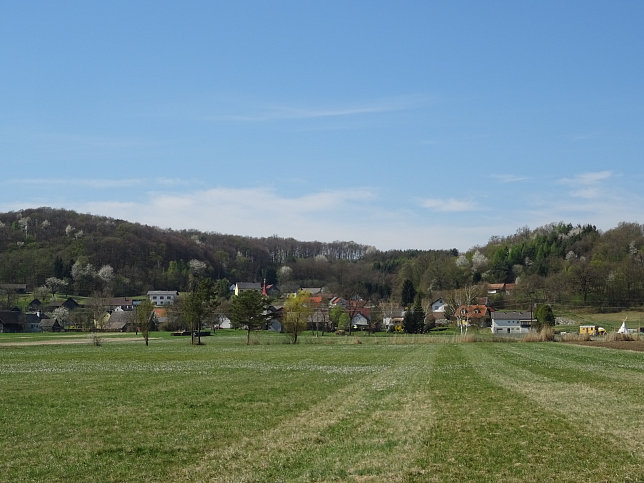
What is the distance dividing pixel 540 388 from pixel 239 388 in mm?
10921

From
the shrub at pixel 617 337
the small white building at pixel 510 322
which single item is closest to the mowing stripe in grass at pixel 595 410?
the shrub at pixel 617 337

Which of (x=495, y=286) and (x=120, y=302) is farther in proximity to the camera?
(x=120, y=302)

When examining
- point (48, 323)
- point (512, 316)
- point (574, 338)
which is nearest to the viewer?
point (574, 338)

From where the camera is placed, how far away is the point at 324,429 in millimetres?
14828

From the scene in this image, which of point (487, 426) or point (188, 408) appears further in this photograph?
point (188, 408)

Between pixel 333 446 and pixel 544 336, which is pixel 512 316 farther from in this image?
pixel 333 446

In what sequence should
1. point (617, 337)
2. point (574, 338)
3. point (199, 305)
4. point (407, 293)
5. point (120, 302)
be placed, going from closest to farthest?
1. point (617, 337)
2. point (574, 338)
3. point (199, 305)
4. point (407, 293)
5. point (120, 302)

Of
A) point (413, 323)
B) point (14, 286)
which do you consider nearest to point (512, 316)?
point (413, 323)

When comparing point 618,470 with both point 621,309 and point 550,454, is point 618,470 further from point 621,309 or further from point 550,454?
point 621,309

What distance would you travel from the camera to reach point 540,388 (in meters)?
22.8

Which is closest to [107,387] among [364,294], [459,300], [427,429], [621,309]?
[427,429]

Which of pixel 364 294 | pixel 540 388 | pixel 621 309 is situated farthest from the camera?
pixel 364 294

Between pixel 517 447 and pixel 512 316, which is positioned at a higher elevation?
pixel 517 447

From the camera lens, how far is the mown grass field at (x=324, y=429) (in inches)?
431
